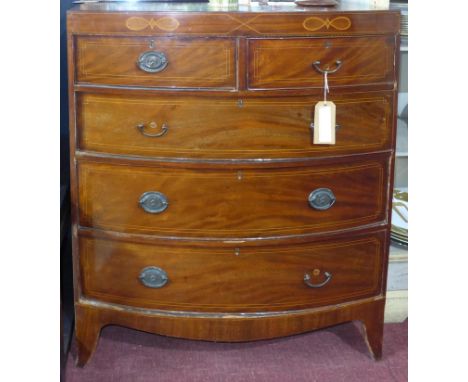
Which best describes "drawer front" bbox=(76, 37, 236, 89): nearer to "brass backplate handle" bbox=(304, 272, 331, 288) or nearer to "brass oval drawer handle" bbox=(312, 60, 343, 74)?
"brass oval drawer handle" bbox=(312, 60, 343, 74)

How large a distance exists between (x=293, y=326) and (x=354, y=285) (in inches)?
8.3

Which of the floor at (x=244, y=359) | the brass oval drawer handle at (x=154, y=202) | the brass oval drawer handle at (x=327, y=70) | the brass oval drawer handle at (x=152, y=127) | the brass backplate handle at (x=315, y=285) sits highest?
the brass oval drawer handle at (x=327, y=70)

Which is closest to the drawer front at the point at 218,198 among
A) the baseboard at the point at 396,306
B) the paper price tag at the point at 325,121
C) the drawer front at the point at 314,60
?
the paper price tag at the point at 325,121

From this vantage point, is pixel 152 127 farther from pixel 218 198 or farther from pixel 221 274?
pixel 221 274

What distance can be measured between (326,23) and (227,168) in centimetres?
44

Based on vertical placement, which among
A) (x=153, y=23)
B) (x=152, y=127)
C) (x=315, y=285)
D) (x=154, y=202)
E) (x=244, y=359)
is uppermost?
(x=153, y=23)

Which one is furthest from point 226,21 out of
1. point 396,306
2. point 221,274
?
point 396,306

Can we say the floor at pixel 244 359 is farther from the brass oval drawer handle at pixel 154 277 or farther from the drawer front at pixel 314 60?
the drawer front at pixel 314 60

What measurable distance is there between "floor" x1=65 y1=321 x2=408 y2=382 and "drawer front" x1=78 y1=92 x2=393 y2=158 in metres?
0.67

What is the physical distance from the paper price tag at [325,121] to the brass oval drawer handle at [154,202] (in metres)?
0.44

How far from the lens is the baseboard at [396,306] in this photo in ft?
8.38

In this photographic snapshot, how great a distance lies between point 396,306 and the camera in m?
2.57

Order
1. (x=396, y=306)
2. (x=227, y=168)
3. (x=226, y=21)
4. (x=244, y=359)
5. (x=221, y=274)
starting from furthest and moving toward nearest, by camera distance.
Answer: (x=396, y=306), (x=244, y=359), (x=221, y=274), (x=227, y=168), (x=226, y=21)
